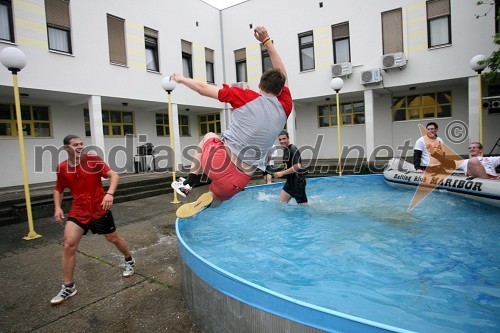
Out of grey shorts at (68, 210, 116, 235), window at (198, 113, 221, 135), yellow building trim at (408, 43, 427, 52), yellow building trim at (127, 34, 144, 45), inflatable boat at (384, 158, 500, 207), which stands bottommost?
inflatable boat at (384, 158, 500, 207)

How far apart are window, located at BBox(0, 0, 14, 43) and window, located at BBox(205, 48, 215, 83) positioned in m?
9.83

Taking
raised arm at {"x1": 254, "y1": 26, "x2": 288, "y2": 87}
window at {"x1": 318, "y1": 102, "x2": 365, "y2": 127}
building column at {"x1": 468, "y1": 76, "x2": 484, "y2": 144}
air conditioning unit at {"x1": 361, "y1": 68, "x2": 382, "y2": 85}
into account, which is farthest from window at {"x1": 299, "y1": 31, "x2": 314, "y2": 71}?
raised arm at {"x1": 254, "y1": 26, "x2": 288, "y2": 87}

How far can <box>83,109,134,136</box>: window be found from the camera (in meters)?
14.6

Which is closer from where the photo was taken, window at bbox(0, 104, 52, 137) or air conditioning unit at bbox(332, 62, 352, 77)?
window at bbox(0, 104, 52, 137)

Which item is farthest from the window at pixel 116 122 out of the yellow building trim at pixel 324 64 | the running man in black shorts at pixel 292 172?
the running man in black shorts at pixel 292 172

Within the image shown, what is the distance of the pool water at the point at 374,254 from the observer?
119 inches

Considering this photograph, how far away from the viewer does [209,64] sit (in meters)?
18.7

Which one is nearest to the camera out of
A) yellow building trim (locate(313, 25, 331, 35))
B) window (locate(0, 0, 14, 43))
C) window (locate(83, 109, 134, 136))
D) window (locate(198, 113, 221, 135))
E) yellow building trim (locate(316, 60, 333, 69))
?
window (locate(0, 0, 14, 43))

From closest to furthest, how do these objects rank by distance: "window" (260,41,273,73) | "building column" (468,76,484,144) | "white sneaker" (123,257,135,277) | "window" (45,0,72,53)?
1. "white sneaker" (123,257,135,277)
2. "window" (45,0,72,53)
3. "building column" (468,76,484,144)
4. "window" (260,41,273,73)

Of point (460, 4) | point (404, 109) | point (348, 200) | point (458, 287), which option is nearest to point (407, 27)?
point (460, 4)

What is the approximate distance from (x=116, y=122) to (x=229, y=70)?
763cm

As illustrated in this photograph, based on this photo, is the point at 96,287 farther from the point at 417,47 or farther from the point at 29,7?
the point at 417,47

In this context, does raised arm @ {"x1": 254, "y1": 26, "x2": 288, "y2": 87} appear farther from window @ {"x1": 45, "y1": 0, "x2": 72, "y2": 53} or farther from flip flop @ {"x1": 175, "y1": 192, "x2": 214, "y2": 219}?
window @ {"x1": 45, "y1": 0, "x2": 72, "y2": 53}

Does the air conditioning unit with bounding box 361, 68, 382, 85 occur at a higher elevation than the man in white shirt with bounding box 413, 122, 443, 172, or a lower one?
higher
